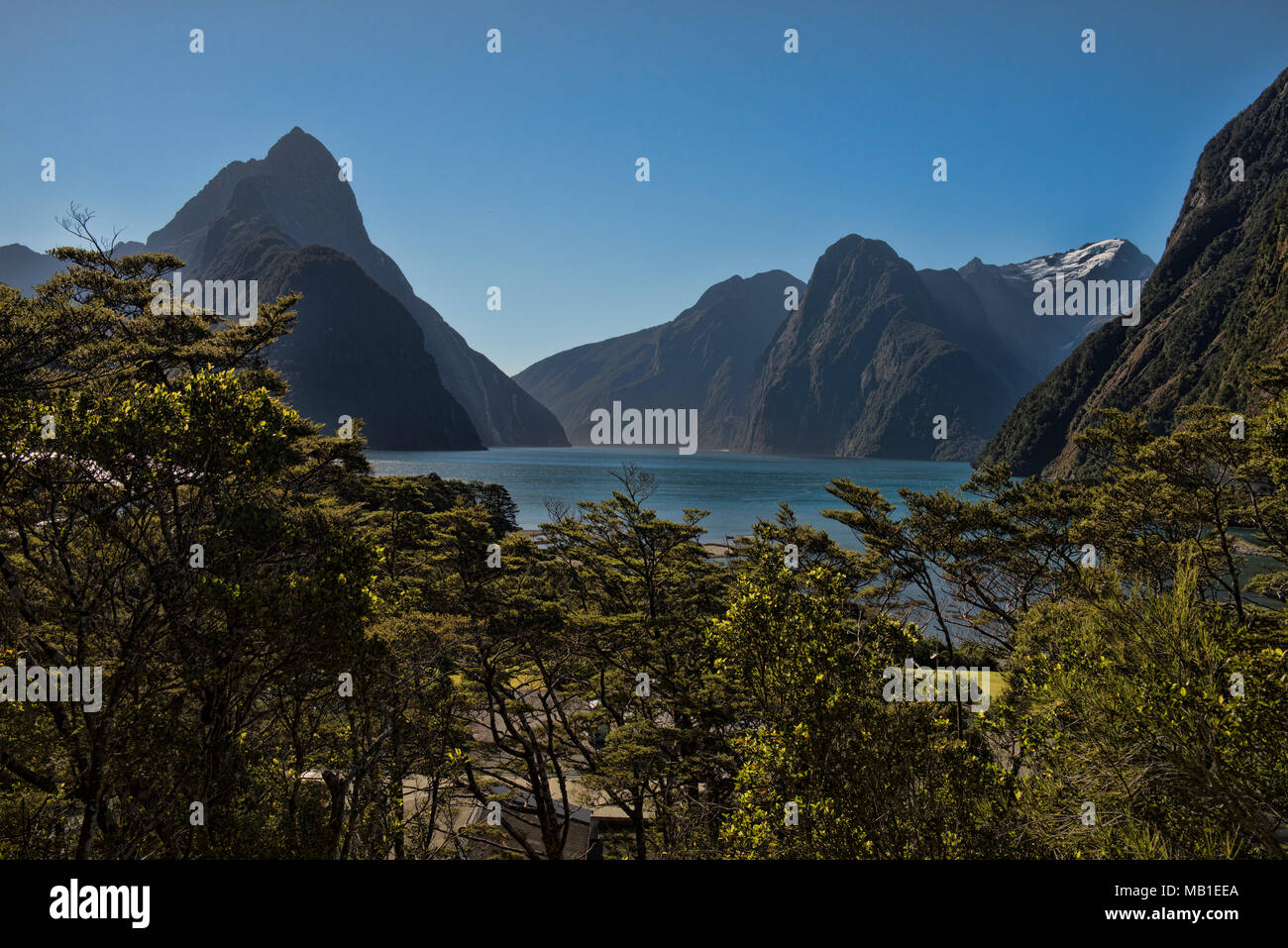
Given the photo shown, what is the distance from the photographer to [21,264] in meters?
162

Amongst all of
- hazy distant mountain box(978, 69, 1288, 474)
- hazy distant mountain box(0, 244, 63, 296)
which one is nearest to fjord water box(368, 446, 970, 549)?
hazy distant mountain box(978, 69, 1288, 474)

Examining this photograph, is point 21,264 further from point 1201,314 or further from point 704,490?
point 1201,314

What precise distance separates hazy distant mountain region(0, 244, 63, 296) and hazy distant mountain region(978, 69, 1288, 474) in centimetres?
21193

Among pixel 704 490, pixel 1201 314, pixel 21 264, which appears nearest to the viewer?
pixel 1201 314

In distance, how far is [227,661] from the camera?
6297 mm

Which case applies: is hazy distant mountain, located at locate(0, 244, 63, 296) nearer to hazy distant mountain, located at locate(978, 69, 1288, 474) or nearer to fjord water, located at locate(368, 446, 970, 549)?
fjord water, located at locate(368, 446, 970, 549)

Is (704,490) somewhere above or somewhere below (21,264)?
below

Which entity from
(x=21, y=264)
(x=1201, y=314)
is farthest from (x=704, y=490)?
(x=21, y=264)

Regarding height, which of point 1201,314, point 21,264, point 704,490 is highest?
point 21,264

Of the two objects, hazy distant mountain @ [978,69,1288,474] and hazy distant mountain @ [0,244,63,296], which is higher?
hazy distant mountain @ [0,244,63,296]

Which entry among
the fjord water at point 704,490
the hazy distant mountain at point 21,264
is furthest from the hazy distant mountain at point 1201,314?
the hazy distant mountain at point 21,264

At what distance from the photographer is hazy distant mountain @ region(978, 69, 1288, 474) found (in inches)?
2442

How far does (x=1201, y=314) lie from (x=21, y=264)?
808 feet
